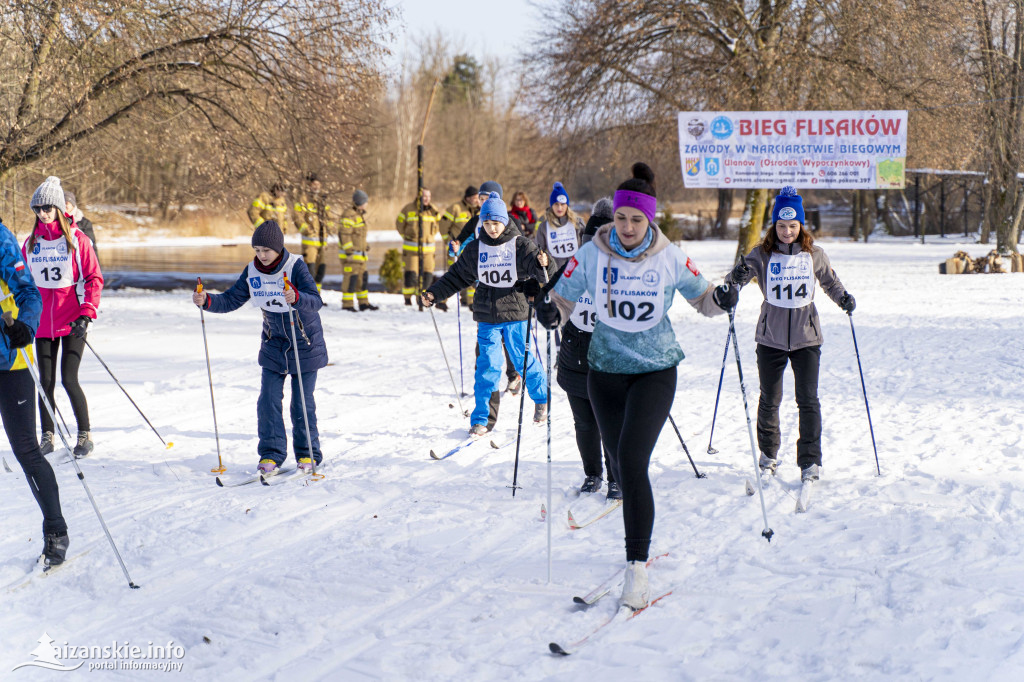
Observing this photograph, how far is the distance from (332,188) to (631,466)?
11.1 m

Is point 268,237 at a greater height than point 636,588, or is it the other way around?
point 268,237

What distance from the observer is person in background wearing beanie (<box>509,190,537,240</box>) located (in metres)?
11.5

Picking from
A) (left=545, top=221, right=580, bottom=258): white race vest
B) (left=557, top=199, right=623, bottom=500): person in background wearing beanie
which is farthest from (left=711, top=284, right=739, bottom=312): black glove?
(left=545, top=221, right=580, bottom=258): white race vest

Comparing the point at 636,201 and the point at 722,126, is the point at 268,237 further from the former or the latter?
the point at 722,126

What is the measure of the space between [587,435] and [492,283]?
1.91 m

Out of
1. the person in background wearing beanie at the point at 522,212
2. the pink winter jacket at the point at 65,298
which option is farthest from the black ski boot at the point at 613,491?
the person in background wearing beanie at the point at 522,212

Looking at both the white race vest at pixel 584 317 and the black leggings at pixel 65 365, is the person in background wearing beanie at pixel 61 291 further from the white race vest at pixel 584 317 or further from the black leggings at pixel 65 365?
the white race vest at pixel 584 317

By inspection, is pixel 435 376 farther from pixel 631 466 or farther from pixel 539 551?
pixel 631 466

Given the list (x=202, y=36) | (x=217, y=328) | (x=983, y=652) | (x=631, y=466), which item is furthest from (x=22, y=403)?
(x=202, y=36)

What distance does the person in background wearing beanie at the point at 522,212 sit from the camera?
37.7 ft

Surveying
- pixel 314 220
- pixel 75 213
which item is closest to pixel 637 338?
pixel 75 213

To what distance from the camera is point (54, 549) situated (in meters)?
4.53

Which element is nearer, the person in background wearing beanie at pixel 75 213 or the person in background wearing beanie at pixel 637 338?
the person in background wearing beanie at pixel 637 338

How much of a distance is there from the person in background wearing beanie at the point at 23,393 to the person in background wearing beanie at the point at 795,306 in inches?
162
